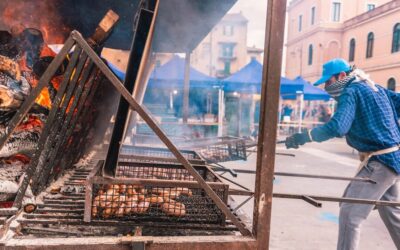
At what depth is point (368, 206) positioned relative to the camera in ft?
9.56

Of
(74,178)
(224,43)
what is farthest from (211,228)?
(224,43)

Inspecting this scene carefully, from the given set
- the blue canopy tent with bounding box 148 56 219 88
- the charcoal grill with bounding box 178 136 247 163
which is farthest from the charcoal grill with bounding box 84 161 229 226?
the blue canopy tent with bounding box 148 56 219 88

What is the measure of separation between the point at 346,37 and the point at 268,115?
36559mm

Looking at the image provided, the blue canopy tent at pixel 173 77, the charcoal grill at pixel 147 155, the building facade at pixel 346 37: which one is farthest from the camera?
the building facade at pixel 346 37

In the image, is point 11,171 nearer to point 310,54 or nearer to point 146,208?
point 146,208

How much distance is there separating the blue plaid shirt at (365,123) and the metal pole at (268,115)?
174 centimetres

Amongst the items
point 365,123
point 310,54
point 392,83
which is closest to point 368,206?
point 365,123

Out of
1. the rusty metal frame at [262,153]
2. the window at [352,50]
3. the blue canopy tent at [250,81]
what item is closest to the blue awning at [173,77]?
the blue canopy tent at [250,81]

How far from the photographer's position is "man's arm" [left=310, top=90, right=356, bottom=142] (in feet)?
9.73

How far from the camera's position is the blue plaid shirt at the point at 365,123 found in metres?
3.00

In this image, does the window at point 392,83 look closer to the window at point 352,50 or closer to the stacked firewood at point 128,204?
the window at point 352,50

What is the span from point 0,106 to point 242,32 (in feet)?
186

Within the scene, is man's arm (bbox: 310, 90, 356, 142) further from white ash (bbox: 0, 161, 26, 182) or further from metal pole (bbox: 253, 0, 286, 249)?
white ash (bbox: 0, 161, 26, 182)

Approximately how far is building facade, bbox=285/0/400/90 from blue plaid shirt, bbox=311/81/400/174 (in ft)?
88.9
